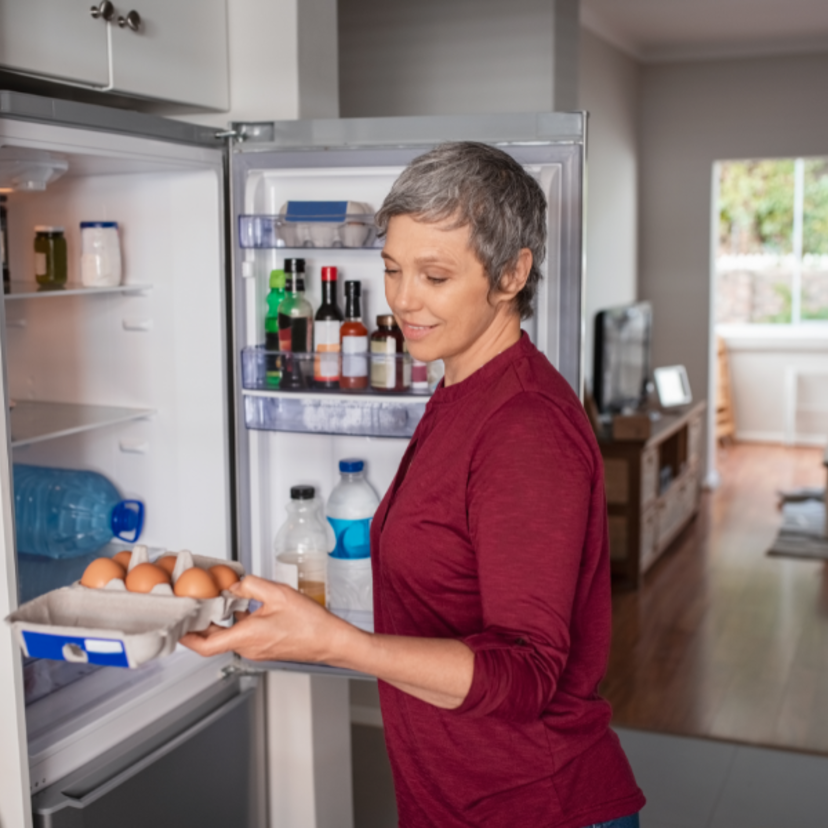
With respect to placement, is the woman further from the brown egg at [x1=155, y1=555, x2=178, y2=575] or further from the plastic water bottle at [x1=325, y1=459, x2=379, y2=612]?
the plastic water bottle at [x1=325, y1=459, x2=379, y2=612]

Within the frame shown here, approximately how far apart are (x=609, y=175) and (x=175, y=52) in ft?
13.4

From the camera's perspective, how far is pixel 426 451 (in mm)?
1144

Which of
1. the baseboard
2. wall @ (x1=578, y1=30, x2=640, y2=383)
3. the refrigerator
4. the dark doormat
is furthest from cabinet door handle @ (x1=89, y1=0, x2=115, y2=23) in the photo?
the baseboard

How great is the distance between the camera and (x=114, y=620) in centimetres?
109

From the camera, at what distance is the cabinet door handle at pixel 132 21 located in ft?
5.41

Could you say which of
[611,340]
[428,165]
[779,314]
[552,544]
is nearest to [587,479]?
[552,544]

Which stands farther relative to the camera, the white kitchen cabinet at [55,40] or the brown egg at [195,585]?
the white kitchen cabinet at [55,40]

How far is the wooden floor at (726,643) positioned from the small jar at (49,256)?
2114mm

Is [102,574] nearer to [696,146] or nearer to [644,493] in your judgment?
[644,493]

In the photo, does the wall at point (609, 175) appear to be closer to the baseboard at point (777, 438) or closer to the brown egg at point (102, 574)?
the baseboard at point (777, 438)

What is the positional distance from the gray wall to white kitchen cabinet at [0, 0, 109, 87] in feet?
5.31

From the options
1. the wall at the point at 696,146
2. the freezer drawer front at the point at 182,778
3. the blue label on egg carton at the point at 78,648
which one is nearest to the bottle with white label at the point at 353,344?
the freezer drawer front at the point at 182,778

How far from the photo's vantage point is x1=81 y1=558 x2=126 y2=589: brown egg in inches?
44.8

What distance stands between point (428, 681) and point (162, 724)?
3.28 feet
